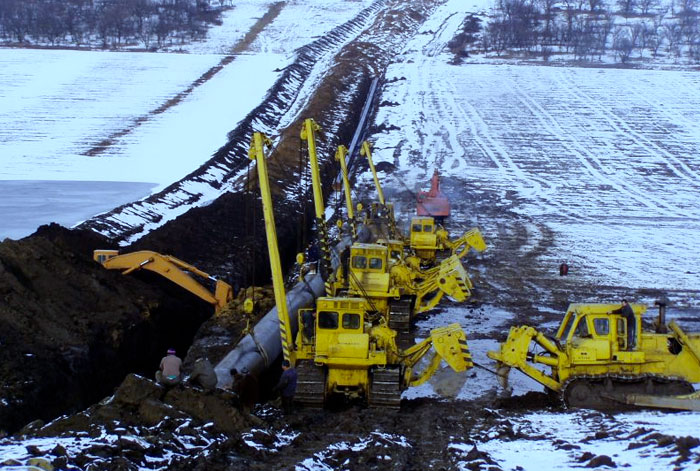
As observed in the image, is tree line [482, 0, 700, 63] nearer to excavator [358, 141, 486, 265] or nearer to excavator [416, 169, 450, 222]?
excavator [416, 169, 450, 222]

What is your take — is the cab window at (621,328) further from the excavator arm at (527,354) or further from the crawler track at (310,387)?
the crawler track at (310,387)

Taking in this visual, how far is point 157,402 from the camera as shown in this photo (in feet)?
46.2

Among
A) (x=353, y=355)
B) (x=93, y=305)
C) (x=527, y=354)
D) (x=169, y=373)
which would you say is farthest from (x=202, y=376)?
(x=93, y=305)

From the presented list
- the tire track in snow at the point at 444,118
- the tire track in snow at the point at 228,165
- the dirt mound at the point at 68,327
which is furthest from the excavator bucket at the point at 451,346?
the tire track in snow at the point at 444,118

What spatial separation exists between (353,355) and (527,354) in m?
3.27

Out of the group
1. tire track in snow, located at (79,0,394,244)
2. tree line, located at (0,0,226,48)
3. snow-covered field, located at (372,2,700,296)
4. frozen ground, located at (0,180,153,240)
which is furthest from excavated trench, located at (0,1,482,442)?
tree line, located at (0,0,226,48)

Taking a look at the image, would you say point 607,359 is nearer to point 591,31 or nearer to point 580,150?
point 580,150

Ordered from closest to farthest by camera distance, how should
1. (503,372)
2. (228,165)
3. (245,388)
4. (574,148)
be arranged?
(245,388) → (503,372) → (228,165) → (574,148)

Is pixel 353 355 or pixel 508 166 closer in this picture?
pixel 353 355

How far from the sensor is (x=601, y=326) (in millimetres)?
17469

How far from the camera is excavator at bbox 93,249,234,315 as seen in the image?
2322cm

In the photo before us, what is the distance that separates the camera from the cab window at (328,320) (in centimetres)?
1742

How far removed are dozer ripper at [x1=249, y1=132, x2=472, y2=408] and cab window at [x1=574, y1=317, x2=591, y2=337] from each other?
2167 millimetres

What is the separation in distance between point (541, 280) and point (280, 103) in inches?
1285
